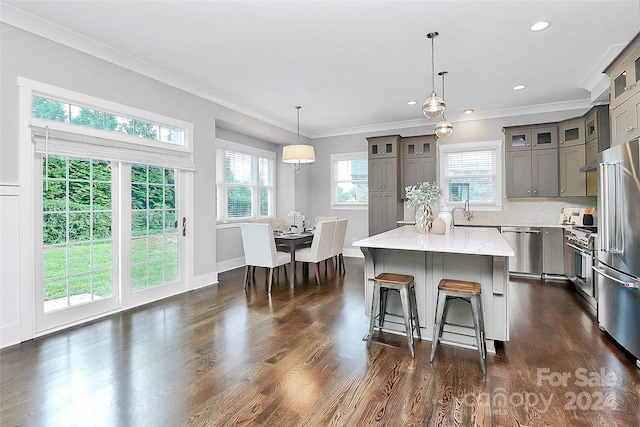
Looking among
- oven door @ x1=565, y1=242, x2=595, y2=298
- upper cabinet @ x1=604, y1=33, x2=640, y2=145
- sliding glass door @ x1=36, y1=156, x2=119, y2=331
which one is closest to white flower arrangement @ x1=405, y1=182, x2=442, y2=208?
upper cabinet @ x1=604, y1=33, x2=640, y2=145

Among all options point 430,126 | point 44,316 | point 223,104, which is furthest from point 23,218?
point 430,126

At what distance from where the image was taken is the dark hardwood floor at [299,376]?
6.11 feet

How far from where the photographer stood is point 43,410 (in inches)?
75.0

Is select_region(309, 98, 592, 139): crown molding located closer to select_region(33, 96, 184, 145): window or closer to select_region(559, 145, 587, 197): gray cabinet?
select_region(559, 145, 587, 197): gray cabinet

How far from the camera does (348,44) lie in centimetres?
342

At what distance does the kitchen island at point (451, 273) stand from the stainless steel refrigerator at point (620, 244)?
34.7 inches

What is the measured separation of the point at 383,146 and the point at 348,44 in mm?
3317

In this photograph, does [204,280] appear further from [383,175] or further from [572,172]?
[572,172]

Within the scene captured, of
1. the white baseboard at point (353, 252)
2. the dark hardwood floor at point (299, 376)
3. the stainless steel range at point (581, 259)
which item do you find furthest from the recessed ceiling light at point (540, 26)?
the white baseboard at point (353, 252)

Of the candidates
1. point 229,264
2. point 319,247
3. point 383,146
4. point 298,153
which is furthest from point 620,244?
point 229,264

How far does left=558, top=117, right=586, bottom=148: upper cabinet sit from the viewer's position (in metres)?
4.91

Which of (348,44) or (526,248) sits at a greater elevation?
(348,44)

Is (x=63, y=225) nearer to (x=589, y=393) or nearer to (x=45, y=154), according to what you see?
(x=45, y=154)

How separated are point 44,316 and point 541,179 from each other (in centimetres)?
673
